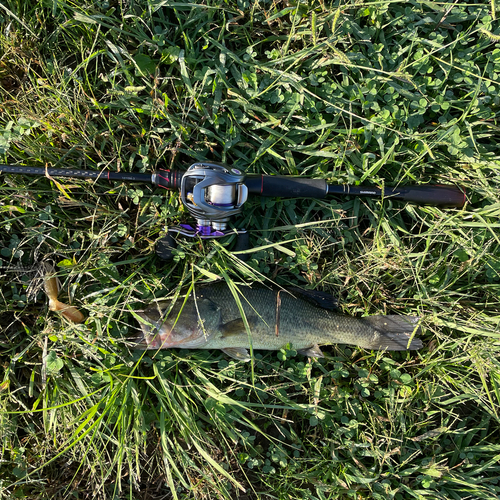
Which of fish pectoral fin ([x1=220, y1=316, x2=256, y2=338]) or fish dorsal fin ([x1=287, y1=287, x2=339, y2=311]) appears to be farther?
fish dorsal fin ([x1=287, y1=287, x2=339, y2=311])

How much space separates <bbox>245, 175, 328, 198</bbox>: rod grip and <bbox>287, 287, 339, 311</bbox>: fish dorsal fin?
834 mm

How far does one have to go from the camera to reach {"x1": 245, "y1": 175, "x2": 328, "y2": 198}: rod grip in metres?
3.12

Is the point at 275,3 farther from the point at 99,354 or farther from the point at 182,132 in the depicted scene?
the point at 99,354

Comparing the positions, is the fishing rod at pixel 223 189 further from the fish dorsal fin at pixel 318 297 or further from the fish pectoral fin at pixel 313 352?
the fish pectoral fin at pixel 313 352

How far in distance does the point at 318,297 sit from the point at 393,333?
73cm

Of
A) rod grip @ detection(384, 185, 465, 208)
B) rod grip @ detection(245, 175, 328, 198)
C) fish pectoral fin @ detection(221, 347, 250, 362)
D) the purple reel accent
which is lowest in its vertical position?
fish pectoral fin @ detection(221, 347, 250, 362)

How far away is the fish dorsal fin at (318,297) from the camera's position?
134 inches

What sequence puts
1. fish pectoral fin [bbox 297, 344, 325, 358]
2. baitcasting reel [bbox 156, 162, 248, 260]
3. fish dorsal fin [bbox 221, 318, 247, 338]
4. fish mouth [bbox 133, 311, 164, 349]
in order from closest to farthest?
1. baitcasting reel [bbox 156, 162, 248, 260]
2. fish mouth [bbox 133, 311, 164, 349]
3. fish dorsal fin [bbox 221, 318, 247, 338]
4. fish pectoral fin [bbox 297, 344, 325, 358]

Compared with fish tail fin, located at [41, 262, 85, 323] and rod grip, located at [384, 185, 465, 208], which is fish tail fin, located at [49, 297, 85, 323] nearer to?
fish tail fin, located at [41, 262, 85, 323]

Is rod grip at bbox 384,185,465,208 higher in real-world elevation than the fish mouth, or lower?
higher

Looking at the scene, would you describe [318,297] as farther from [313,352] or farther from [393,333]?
[393,333]

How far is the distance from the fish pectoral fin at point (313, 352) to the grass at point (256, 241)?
191mm

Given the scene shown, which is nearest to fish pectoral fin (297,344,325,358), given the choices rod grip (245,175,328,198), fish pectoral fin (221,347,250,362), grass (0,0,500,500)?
grass (0,0,500,500)

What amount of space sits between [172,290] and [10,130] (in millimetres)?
1872
